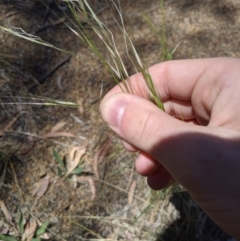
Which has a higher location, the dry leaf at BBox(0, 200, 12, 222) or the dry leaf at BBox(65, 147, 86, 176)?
the dry leaf at BBox(0, 200, 12, 222)

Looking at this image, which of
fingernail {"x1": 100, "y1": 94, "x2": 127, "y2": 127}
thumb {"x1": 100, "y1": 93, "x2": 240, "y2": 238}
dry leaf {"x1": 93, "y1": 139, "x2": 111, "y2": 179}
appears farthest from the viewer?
dry leaf {"x1": 93, "y1": 139, "x2": 111, "y2": 179}

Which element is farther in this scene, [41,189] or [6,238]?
[41,189]

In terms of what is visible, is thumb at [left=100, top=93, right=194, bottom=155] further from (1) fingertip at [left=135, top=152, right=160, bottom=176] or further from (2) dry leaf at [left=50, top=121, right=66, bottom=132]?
(2) dry leaf at [left=50, top=121, right=66, bottom=132]

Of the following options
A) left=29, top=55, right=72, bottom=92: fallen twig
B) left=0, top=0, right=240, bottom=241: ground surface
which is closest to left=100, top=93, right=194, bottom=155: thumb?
left=0, top=0, right=240, bottom=241: ground surface

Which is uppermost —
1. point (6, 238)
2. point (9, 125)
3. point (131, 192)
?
point (9, 125)

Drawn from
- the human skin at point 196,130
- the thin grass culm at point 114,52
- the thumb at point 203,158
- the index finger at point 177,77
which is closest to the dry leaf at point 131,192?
the human skin at point 196,130

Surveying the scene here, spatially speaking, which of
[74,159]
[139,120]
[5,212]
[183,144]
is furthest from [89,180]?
[183,144]

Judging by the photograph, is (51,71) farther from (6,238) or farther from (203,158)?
(203,158)
